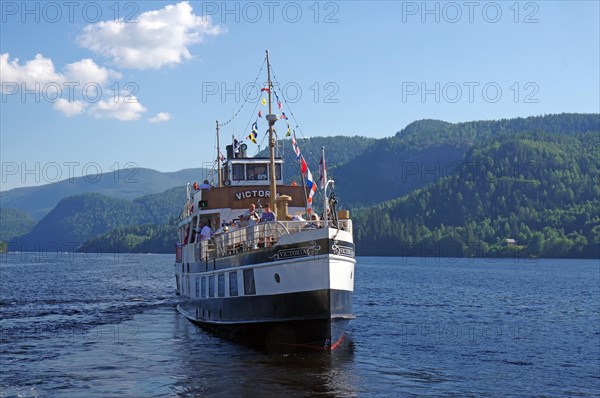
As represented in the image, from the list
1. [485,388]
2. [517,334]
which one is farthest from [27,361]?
[517,334]

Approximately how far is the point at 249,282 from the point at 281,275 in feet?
7.45

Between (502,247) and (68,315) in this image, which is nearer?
(68,315)

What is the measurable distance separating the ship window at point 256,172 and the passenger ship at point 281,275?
4.12m

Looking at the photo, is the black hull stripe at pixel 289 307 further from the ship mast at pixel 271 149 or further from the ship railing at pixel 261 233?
the ship mast at pixel 271 149

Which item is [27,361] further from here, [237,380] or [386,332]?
A: [386,332]

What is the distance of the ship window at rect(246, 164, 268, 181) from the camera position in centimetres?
3775

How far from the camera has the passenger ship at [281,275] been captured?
2473 cm

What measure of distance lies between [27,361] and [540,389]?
19366 millimetres

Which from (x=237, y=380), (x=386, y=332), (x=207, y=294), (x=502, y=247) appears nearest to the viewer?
(x=237, y=380)

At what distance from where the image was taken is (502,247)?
190750mm

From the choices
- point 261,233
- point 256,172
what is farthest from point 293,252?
point 256,172

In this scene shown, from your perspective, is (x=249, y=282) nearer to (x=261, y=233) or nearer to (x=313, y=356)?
(x=261, y=233)

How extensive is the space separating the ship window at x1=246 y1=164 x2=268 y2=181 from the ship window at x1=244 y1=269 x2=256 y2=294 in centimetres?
1112

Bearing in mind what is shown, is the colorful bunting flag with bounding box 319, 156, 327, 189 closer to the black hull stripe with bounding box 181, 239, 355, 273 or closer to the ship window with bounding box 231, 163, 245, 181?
the black hull stripe with bounding box 181, 239, 355, 273
